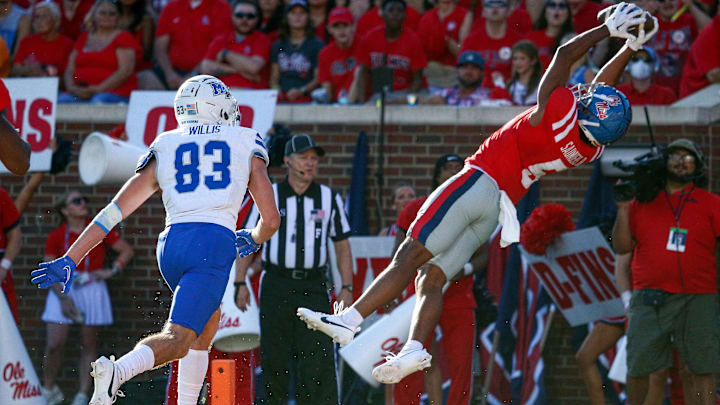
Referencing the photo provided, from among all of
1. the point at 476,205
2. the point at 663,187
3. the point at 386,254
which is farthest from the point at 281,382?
the point at 663,187

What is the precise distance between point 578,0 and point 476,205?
5264 mm

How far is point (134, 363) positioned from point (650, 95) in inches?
258

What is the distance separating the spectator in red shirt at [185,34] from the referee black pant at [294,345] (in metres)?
4.03

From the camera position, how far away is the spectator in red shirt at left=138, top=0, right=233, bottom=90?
12.2m

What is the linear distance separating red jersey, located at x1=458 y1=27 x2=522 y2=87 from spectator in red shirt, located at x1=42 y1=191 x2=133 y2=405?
12.8ft

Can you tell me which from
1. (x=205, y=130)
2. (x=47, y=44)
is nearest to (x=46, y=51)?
(x=47, y=44)

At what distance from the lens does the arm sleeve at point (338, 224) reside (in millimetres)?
9047

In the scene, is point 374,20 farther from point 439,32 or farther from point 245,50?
point 245,50

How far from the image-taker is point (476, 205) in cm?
688

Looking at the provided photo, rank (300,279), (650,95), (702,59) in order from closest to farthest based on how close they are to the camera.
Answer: (300,279) < (650,95) < (702,59)

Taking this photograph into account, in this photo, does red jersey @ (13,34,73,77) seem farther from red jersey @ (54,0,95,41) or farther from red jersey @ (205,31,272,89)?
red jersey @ (205,31,272,89)

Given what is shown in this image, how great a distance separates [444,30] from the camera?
11836mm

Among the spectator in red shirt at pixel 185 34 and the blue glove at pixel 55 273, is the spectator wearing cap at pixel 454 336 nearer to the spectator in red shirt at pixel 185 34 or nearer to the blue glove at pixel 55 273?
the blue glove at pixel 55 273

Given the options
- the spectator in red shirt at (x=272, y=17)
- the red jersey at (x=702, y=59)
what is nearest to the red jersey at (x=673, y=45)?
the red jersey at (x=702, y=59)
